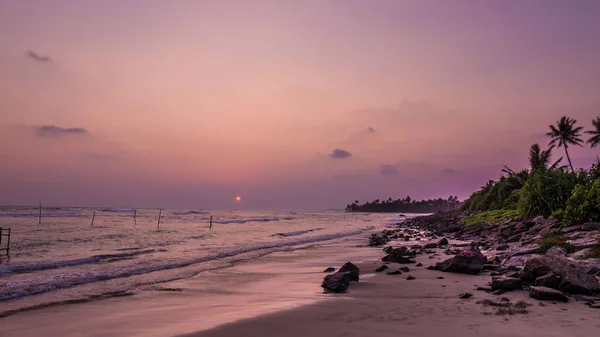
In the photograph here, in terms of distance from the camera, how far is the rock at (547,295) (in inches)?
272

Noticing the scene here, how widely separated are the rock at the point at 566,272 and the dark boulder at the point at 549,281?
3.8 inches

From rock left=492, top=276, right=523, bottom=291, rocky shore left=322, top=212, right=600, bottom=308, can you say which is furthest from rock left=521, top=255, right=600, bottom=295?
rock left=492, top=276, right=523, bottom=291

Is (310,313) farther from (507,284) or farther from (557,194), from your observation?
(557,194)

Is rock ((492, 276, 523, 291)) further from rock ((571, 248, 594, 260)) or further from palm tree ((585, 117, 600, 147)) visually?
palm tree ((585, 117, 600, 147))

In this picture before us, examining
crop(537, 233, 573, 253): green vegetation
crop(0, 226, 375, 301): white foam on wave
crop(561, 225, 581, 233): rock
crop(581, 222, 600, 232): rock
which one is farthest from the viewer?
crop(561, 225, 581, 233): rock

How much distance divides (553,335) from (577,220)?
12663 mm

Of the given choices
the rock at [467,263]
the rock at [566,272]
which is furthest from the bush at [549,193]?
the rock at [566,272]

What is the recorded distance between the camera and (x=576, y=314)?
6074 millimetres

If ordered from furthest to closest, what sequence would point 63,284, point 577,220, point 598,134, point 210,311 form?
point 598,134, point 577,220, point 63,284, point 210,311

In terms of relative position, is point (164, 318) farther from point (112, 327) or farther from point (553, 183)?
point (553, 183)

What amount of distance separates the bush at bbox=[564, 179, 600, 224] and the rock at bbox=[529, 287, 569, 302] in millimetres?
10212

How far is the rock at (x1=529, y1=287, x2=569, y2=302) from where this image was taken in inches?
272

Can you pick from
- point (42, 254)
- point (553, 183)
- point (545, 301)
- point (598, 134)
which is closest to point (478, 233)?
point (553, 183)

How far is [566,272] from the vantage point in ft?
25.1
